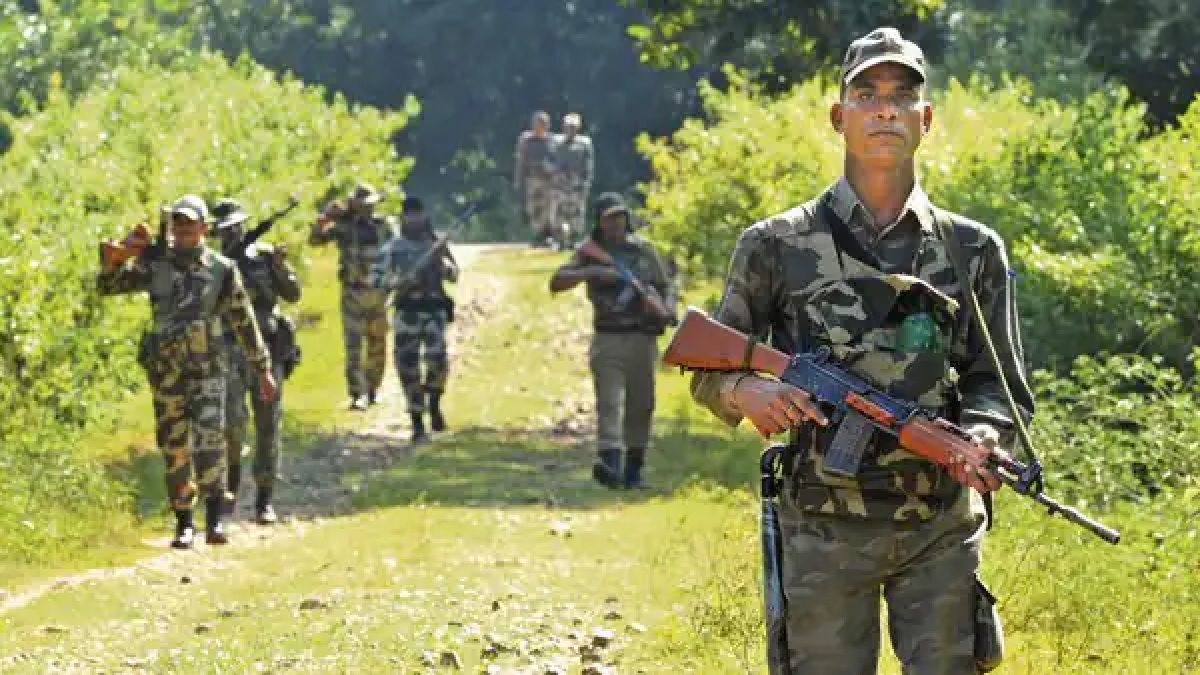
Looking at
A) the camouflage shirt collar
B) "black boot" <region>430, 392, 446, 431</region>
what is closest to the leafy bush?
"black boot" <region>430, 392, 446, 431</region>

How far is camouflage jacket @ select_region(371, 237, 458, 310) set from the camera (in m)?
20.0

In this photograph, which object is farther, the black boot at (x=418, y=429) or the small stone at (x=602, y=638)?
the black boot at (x=418, y=429)

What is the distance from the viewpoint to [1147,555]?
10398 millimetres

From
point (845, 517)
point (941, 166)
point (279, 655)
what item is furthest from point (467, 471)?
point (845, 517)

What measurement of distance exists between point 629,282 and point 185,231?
380 cm

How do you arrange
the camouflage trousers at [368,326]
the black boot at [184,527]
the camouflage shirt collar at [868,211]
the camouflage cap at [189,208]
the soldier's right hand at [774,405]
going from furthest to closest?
1. the camouflage trousers at [368,326]
2. the black boot at [184,527]
3. the camouflage cap at [189,208]
4. the camouflage shirt collar at [868,211]
5. the soldier's right hand at [774,405]

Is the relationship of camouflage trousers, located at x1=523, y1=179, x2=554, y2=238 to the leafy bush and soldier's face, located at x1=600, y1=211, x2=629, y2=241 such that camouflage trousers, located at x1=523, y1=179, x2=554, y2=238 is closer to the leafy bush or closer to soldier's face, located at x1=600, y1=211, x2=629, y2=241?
the leafy bush

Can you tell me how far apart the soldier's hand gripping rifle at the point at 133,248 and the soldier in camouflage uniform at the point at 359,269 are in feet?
23.9

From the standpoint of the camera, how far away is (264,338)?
1627 centimetres

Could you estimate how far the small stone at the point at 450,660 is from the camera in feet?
31.9

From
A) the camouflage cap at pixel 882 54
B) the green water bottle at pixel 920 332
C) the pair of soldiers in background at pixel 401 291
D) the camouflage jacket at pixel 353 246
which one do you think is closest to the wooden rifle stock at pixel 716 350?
the green water bottle at pixel 920 332

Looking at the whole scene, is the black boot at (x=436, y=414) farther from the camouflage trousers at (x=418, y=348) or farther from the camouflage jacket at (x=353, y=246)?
the camouflage jacket at (x=353, y=246)

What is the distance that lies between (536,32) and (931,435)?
177 ft

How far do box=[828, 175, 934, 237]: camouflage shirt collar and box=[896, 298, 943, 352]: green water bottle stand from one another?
0.69ft
